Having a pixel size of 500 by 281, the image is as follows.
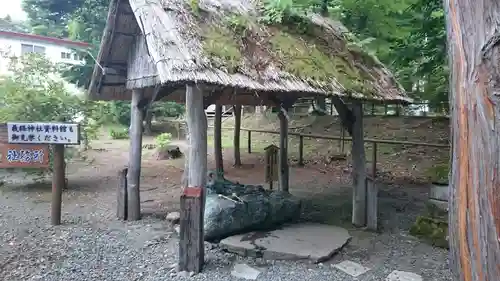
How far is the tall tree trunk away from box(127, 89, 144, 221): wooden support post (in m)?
5.86

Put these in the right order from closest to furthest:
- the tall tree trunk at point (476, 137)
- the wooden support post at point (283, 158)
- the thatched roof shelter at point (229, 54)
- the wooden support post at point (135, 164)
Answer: the tall tree trunk at point (476, 137) → the thatched roof shelter at point (229, 54) → the wooden support post at point (135, 164) → the wooden support post at point (283, 158)

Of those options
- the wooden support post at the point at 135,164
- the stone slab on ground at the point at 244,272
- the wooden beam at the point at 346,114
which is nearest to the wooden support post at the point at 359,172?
the wooden beam at the point at 346,114

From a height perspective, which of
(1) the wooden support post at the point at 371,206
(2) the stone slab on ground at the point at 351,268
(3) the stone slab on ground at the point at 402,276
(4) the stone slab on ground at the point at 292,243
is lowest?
(3) the stone slab on ground at the point at 402,276

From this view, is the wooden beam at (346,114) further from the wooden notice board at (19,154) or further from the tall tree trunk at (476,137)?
the wooden notice board at (19,154)

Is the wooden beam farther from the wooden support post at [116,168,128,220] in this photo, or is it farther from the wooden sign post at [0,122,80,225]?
the wooden sign post at [0,122,80,225]

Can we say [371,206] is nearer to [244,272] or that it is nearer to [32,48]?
[244,272]

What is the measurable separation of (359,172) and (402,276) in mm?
2387

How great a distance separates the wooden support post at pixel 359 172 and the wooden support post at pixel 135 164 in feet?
12.3

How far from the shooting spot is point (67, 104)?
30.8ft

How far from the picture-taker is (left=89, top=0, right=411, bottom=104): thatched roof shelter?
5141mm

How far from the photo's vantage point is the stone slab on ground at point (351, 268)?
15.9 ft

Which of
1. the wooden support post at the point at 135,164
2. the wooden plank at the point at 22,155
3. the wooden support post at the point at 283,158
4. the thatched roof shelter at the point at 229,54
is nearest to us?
the thatched roof shelter at the point at 229,54

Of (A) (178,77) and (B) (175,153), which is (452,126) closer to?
(A) (178,77)

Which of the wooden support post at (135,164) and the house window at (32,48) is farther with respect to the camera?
the house window at (32,48)
